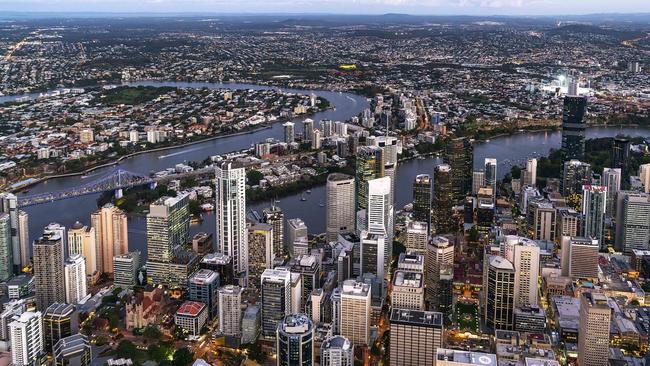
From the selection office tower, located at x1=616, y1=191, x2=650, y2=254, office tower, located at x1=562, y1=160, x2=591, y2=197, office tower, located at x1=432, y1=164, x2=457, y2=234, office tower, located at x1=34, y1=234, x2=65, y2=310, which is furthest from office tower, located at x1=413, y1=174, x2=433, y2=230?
office tower, located at x1=34, y1=234, x2=65, y2=310

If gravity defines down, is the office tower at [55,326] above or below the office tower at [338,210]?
below

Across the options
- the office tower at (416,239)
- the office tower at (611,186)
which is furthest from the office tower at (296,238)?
the office tower at (611,186)

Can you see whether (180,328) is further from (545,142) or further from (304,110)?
(304,110)

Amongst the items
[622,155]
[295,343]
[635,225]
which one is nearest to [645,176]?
[622,155]

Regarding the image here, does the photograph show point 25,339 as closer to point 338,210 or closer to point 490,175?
point 338,210

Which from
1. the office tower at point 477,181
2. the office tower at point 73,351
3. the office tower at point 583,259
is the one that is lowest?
the office tower at point 73,351

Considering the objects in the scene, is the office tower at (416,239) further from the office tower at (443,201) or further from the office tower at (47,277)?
the office tower at (47,277)

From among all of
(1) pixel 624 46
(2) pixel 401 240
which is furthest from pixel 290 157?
(1) pixel 624 46
